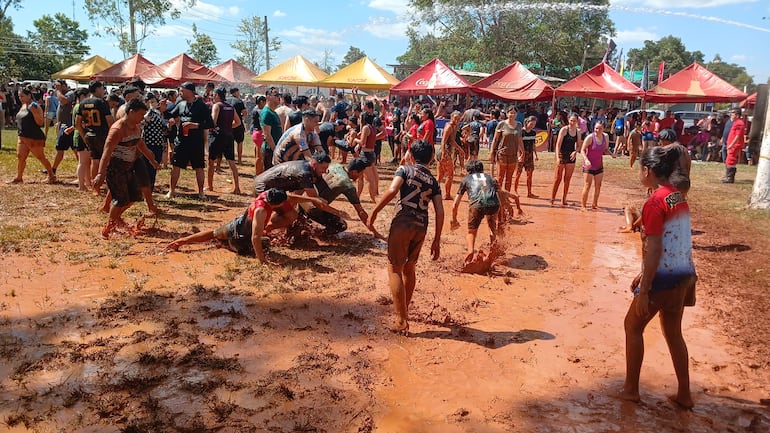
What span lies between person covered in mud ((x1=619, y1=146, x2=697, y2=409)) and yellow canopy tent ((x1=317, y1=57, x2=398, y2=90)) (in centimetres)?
1587

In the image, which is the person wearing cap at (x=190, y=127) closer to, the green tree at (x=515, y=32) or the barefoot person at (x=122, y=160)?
the barefoot person at (x=122, y=160)

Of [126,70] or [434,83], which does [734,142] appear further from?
[126,70]

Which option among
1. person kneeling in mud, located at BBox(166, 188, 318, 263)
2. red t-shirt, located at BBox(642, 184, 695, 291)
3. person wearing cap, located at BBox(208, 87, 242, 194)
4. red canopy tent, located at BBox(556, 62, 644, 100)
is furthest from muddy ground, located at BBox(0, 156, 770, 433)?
red canopy tent, located at BBox(556, 62, 644, 100)

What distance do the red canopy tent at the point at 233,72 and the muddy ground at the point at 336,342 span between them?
16421mm

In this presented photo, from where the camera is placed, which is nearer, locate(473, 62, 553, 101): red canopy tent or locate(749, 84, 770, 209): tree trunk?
locate(749, 84, 770, 209): tree trunk

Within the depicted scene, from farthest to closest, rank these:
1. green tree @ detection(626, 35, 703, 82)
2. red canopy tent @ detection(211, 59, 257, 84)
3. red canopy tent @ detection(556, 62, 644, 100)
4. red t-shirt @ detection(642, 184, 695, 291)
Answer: green tree @ detection(626, 35, 703, 82), red canopy tent @ detection(211, 59, 257, 84), red canopy tent @ detection(556, 62, 644, 100), red t-shirt @ detection(642, 184, 695, 291)

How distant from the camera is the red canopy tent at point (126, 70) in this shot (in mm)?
21188

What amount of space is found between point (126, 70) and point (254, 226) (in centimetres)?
1857

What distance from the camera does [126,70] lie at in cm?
2166

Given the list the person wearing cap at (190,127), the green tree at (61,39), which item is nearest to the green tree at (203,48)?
the green tree at (61,39)

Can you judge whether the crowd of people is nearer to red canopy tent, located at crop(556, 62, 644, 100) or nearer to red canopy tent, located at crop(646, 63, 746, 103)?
red canopy tent, located at crop(556, 62, 644, 100)

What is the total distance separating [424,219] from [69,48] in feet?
218

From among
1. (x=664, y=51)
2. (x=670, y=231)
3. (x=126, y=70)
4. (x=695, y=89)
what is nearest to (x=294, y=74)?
(x=126, y=70)

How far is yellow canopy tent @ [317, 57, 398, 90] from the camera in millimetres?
19000
